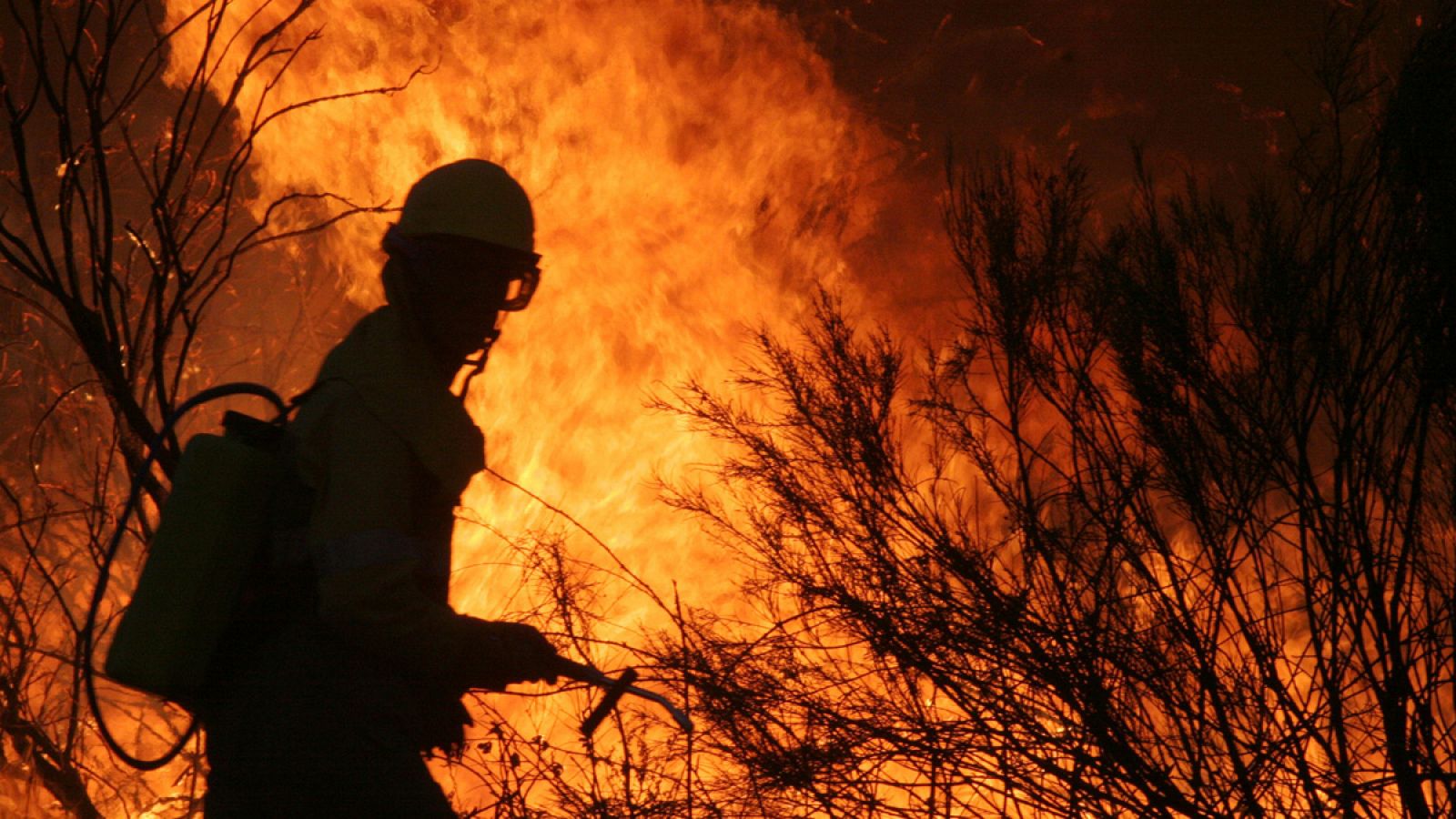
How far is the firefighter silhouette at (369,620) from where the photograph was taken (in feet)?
6.14

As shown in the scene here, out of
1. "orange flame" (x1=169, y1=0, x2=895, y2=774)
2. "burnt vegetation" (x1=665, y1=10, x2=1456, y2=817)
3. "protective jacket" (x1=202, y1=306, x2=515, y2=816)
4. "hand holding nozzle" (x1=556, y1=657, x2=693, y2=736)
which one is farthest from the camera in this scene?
"orange flame" (x1=169, y1=0, x2=895, y2=774)

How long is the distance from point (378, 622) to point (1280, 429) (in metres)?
5.21

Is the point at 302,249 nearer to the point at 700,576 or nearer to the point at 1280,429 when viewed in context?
the point at 700,576

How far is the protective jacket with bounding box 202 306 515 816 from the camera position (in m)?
1.86

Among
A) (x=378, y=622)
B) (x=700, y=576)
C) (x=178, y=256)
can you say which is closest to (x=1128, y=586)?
(x=700, y=576)

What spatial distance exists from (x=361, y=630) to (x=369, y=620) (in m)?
0.03

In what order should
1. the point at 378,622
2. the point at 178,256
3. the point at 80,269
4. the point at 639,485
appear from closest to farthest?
the point at 378,622 < the point at 178,256 < the point at 639,485 < the point at 80,269

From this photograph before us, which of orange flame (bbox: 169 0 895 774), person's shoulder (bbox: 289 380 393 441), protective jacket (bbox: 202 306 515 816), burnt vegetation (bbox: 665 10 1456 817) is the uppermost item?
orange flame (bbox: 169 0 895 774)

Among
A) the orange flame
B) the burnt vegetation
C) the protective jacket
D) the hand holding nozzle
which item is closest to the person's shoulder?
the protective jacket

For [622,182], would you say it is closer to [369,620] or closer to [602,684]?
[602,684]

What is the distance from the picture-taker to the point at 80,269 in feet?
36.2

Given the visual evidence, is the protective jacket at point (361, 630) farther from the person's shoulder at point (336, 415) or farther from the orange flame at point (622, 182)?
the orange flame at point (622, 182)

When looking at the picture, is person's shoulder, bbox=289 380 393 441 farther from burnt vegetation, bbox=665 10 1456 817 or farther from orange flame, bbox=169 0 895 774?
orange flame, bbox=169 0 895 774

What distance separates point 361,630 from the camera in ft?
6.15
